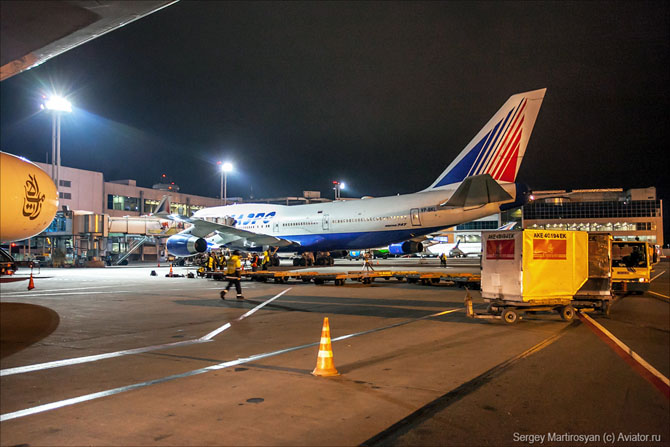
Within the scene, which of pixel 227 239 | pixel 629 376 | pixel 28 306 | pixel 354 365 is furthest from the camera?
pixel 227 239

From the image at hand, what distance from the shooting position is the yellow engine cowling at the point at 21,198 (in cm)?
516

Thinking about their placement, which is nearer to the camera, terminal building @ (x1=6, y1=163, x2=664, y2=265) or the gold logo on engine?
the gold logo on engine

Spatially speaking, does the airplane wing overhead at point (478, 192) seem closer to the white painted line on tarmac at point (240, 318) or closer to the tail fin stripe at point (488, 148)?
the tail fin stripe at point (488, 148)

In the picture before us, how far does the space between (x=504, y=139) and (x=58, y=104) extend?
90.6 ft

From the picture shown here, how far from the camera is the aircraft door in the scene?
87.1ft

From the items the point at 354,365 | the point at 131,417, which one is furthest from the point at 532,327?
the point at 131,417

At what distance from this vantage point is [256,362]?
714 centimetres

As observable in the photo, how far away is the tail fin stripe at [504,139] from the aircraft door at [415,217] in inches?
160

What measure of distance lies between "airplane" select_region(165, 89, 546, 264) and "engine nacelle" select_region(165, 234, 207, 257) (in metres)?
0.02

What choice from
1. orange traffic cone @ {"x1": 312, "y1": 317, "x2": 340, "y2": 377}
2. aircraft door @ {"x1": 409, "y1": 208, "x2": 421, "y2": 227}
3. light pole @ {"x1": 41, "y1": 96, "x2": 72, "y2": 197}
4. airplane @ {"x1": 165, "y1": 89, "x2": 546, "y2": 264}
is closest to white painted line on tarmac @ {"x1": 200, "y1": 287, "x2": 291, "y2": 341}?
orange traffic cone @ {"x1": 312, "y1": 317, "x2": 340, "y2": 377}

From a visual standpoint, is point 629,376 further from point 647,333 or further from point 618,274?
point 618,274

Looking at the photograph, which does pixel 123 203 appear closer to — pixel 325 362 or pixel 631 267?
pixel 631 267

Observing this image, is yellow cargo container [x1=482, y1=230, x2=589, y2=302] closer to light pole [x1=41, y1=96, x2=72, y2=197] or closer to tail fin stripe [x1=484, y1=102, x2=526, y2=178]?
tail fin stripe [x1=484, y1=102, x2=526, y2=178]

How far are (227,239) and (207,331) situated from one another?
900 inches
